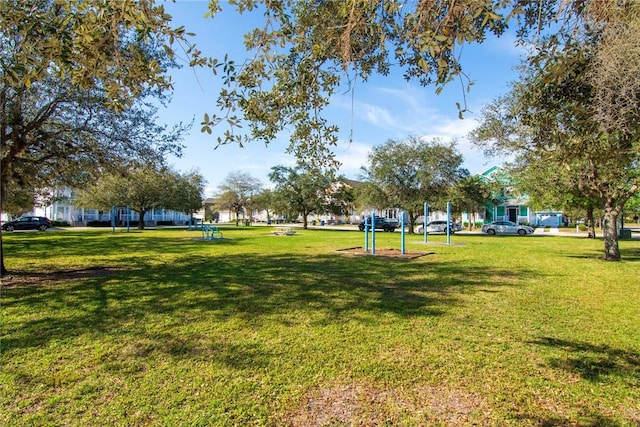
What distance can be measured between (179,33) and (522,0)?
11.6 ft

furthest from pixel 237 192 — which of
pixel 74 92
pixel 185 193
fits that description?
pixel 74 92

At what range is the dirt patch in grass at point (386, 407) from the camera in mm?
2846

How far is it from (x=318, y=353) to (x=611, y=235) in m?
14.3

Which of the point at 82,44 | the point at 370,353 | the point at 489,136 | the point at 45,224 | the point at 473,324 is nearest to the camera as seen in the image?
the point at 82,44

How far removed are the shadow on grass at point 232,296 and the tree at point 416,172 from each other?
21.0m

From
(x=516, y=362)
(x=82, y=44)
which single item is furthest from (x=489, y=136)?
(x=82, y=44)

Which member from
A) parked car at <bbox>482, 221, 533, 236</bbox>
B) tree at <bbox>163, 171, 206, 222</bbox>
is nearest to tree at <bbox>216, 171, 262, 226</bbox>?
tree at <bbox>163, 171, 206, 222</bbox>

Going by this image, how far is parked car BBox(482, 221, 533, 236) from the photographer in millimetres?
33562

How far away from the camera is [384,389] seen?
11.0ft

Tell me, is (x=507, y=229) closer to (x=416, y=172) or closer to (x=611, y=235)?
(x=416, y=172)

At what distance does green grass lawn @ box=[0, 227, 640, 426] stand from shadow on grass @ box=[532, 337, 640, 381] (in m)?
0.02

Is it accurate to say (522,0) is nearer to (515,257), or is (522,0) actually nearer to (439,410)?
(439,410)

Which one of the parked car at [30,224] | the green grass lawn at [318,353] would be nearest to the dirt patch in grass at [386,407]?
the green grass lawn at [318,353]

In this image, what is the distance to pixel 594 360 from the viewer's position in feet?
13.1
